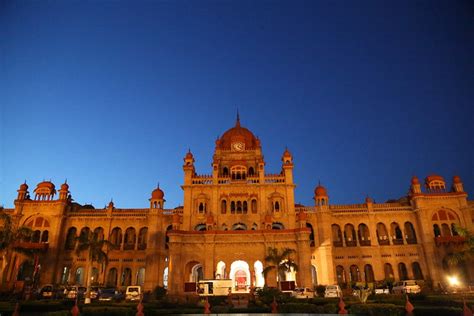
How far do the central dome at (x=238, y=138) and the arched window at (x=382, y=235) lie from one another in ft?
75.7

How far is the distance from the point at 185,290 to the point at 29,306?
16.7 m

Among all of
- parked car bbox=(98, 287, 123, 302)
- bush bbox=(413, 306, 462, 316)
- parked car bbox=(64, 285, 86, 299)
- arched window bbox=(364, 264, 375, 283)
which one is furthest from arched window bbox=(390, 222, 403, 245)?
parked car bbox=(64, 285, 86, 299)

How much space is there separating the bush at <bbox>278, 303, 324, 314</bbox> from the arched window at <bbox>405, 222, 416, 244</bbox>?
113 feet

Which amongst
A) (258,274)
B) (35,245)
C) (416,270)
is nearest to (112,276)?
(35,245)

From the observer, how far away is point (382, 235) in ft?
179

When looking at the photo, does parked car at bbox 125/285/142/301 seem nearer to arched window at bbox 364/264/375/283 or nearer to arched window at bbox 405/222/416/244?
arched window at bbox 364/264/375/283

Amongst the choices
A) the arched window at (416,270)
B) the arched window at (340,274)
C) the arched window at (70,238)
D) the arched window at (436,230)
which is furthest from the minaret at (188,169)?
the arched window at (436,230)

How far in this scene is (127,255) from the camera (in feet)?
173

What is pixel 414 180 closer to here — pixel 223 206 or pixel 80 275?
pixel 223 206

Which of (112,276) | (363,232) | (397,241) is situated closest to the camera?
(397,241)

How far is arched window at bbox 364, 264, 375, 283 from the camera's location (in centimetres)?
5153

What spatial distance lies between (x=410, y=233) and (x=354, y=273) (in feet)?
35.4

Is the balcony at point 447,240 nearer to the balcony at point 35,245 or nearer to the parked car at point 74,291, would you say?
the parked car at point 74,291

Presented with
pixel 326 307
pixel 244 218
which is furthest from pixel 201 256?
pixel 326 307
